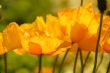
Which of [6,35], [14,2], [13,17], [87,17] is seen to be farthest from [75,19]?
[14,2]

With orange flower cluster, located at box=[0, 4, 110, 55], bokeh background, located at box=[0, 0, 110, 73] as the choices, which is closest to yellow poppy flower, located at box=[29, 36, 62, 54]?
orange flower cluster, located at box=[0, 4, 110, 55]

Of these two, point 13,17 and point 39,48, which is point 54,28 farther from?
point 13,17

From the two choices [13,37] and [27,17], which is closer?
[13,37]

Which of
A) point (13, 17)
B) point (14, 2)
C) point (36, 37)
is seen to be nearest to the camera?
point (36, 37)

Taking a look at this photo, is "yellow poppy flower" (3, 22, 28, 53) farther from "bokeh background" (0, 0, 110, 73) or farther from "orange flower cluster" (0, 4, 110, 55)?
"bokeh background" (0, 0, 110, 73)

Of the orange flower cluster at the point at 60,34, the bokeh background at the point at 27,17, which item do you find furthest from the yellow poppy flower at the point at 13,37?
the bokeh background at the point at 27,17

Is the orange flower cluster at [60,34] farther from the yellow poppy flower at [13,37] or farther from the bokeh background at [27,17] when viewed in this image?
the bokeh background at [27,17]

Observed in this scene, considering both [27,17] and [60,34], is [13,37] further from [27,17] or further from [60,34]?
[27,17]

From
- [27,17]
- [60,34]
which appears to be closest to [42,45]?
[60,34]
